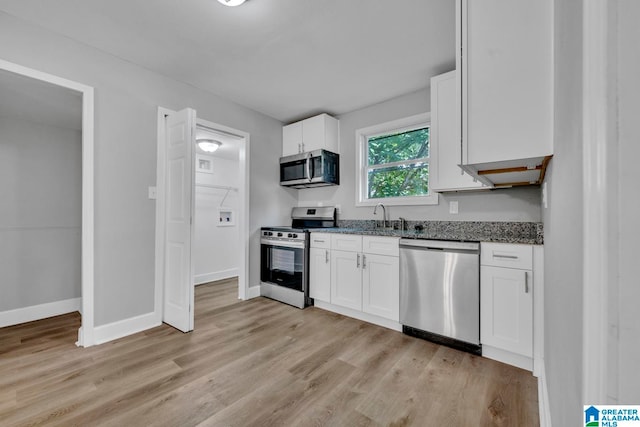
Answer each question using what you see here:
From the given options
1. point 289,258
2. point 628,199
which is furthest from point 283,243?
point 628,199

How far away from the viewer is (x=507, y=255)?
201 cm

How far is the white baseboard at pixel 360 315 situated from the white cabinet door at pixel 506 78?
1828 millimetres

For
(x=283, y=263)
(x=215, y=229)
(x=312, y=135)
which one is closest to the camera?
(x=283, y=263)

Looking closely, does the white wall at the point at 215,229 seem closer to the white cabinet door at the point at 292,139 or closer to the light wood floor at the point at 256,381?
the white cabinet door at the point at 292,139

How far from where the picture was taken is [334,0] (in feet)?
6.11

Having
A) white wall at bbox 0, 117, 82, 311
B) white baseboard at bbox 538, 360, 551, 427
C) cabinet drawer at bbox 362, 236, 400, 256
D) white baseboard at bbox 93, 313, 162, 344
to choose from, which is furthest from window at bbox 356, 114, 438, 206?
white wall at bbox 0, 117, 82, 311

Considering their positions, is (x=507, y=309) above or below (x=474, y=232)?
below

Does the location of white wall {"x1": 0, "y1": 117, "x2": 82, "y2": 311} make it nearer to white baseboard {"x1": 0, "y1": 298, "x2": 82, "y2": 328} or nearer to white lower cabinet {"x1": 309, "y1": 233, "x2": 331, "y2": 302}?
white baseboard {"x1": 0, "y1": 298, "x2": 82, "y2": 328}

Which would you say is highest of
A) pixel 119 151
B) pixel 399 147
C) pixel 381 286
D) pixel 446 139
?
pixel 399 147

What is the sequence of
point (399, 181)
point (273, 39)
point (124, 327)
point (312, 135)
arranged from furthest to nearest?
point (312, 135) → point (399, 181) → point (124, 327) → point (273, 39)

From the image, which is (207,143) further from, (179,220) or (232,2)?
(232,2)

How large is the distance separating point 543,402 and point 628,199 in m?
1.71

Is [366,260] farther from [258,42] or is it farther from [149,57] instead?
[149,57]

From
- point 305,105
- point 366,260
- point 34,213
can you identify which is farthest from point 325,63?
point 34,213
